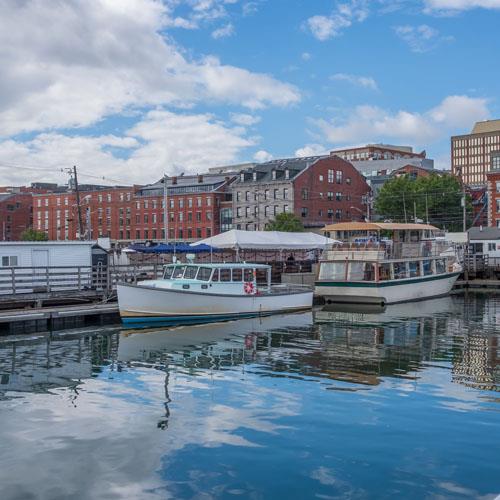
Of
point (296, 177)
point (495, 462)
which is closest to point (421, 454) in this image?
point (495, 462)

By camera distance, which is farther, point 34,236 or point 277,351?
point 34,236

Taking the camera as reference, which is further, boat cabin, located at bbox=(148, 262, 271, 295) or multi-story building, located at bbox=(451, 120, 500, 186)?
multi-story building, located at bbox=(451, 120, 500, 186)

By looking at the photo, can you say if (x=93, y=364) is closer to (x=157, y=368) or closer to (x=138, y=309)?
(x=157, y=368)

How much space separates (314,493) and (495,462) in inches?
147

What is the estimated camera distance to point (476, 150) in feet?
639

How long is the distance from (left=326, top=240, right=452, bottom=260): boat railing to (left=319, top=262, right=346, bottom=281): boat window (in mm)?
578

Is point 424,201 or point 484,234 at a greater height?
point 424,201

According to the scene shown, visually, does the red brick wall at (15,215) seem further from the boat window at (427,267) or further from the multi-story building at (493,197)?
the boat window at (427,267)

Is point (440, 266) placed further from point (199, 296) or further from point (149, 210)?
point (149, 210)

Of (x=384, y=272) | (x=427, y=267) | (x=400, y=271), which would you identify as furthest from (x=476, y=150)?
(x=384, y=272)

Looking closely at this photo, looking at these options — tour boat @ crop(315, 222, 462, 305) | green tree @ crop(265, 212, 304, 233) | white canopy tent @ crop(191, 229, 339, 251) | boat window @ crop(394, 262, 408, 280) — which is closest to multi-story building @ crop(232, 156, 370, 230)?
green tree @ crop(265, 212, 304, 233)

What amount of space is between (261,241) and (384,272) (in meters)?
10.6

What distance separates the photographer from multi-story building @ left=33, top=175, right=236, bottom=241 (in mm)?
107812

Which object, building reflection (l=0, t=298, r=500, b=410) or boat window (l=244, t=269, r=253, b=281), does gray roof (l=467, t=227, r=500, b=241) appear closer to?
building reflection (l=0, t=298, r=500, b=410)
